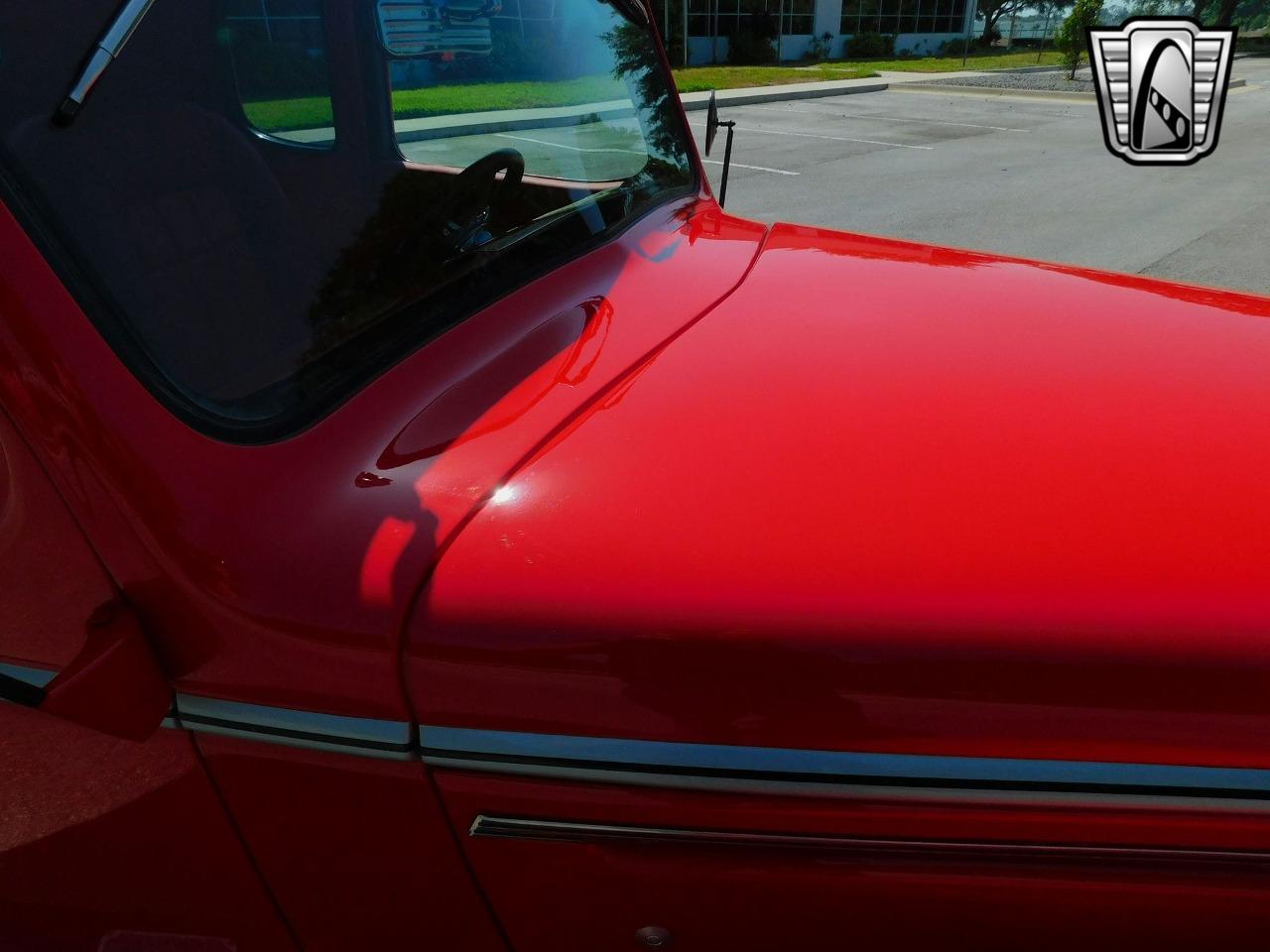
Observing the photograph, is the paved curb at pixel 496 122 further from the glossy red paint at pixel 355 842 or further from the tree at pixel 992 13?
the tree at pixel 992 13

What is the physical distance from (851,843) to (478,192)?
1.09 meters

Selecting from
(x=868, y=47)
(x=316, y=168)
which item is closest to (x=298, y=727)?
(x=316, y=168)

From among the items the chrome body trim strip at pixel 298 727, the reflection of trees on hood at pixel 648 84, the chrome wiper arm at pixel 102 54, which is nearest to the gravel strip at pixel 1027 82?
the reflection of trees on hood at pixel 648 84

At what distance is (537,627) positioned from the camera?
96 cm

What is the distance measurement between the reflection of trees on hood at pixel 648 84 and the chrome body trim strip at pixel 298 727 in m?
1.58

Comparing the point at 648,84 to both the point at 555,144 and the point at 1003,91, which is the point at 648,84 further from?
the point at 1003,91

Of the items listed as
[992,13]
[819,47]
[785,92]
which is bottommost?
[785,92]

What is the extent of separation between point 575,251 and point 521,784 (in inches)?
38.2

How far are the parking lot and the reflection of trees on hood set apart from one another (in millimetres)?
5422

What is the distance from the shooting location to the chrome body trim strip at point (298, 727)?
999mm

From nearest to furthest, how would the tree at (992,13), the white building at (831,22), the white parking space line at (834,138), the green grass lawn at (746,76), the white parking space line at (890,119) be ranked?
the white parking space line at (834,138) < the white parking space line at (890,119) < the green grass lawn at (746,76) < the white building at (831,22) < the tree at (992,13)

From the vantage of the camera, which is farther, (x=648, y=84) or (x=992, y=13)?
(x=992, y=13)

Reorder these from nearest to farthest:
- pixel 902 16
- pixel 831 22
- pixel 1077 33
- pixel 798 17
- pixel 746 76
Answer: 1. pixel 746 76
2. pixel 1077 33
3. pixel 798 17
4. pixel 831 22
5. pixel 902 16

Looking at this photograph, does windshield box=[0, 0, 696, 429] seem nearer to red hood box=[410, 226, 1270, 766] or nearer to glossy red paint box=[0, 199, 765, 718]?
glossy red paint box=[0, 199, 765, 718]
